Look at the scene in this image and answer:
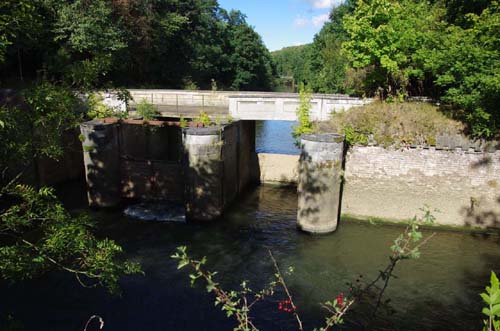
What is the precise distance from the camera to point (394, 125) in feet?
44.1

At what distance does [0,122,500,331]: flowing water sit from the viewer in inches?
350

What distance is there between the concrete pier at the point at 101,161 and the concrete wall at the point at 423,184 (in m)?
8.70

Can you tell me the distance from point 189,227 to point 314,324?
6247 millimetres

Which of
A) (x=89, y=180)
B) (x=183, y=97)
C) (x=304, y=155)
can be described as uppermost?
(x=183, y=97)

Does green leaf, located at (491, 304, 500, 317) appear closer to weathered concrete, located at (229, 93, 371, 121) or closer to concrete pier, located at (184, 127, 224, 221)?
concrete pier, located at (184, 127, 224, 221)

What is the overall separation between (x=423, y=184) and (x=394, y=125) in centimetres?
225

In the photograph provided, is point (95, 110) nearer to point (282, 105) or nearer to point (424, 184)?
Answer: point (282, 105)

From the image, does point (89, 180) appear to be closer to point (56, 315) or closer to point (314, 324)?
point (56, 315)

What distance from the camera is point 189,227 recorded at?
44.8ft

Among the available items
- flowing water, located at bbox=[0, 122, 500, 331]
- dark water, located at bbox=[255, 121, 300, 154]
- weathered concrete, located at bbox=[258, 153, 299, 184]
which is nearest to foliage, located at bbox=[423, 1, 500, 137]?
flowing water, located at bbox=[0, 122, 500, 331]

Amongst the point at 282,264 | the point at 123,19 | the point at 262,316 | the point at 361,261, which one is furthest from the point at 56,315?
the point at 123,19

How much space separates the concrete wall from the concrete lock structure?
1.30 m

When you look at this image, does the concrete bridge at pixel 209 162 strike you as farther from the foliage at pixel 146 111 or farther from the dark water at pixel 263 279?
the dark water at pixel 263 279

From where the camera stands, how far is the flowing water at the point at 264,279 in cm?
888
